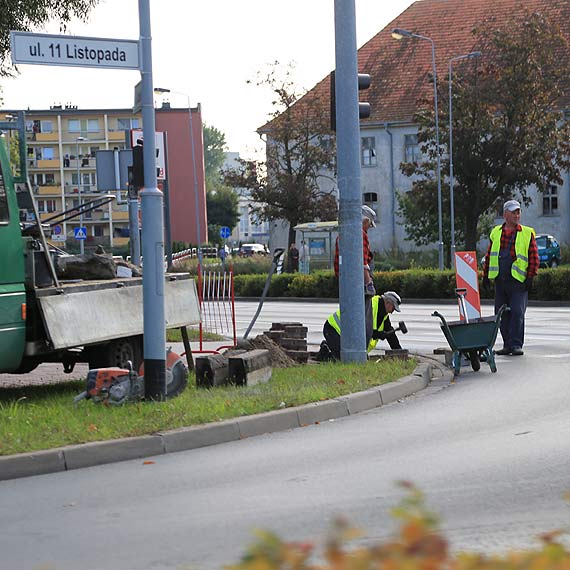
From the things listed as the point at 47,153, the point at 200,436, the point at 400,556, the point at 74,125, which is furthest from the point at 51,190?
the point at 400,556

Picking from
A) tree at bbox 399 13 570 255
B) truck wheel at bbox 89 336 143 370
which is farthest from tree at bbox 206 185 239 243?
truck wheel at bbox 89 336 143 370

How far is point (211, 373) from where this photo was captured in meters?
11.9

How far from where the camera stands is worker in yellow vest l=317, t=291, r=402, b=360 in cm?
1460

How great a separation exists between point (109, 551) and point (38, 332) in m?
5.82

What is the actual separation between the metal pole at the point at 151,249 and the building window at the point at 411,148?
5710cm

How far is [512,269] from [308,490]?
9230 mm

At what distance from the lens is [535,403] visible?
10789mm

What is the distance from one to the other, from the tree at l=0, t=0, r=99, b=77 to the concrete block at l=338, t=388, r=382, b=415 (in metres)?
10.1

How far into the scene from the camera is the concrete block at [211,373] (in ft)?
39.0

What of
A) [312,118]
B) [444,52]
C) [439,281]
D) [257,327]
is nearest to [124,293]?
[257,327]

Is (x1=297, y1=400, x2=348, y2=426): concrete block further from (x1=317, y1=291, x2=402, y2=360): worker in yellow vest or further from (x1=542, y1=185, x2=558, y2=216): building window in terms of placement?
(x1=542, y1=185, x2=558, y2=216): building window

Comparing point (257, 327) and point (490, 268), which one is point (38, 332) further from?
point (257, 327)

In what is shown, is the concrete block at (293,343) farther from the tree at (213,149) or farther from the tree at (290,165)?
the tree at (213,149)

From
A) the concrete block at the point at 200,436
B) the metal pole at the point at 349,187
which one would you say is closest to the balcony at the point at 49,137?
the metal pole at the point at 349,187
